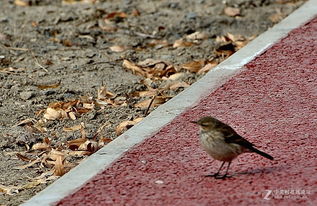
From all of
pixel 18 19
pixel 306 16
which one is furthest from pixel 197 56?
pixel 18 19

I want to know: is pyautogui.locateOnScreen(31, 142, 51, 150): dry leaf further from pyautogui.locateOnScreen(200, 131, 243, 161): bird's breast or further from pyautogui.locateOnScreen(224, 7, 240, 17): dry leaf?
pyautogui.locateOnScreen(224, 7, 240, 17): dry leaf

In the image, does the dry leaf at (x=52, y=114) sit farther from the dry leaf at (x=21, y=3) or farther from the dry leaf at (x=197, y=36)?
the dry leaf at (x=21, y=3)

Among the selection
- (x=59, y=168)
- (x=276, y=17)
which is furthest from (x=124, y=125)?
(x=276, y=17)

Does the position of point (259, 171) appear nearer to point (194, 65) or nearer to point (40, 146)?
point (40, 146)

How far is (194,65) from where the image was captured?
32.0 feet

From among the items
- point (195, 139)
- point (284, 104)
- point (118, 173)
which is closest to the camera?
point (118, 173)

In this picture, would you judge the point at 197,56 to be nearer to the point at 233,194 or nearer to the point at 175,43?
the point at 175,43

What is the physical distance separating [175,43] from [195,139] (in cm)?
366

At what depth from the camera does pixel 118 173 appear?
6.41m

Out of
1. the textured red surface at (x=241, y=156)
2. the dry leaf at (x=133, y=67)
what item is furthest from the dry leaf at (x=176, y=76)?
the textured red surface at (x=241, y=156)

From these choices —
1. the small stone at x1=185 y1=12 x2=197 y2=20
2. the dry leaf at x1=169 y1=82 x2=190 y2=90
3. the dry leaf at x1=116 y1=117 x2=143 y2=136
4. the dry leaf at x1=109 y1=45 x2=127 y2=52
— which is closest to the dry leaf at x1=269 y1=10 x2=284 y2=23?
the small stone at x1=185 y1=12 x2=197 y2=20

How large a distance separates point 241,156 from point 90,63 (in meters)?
3.55

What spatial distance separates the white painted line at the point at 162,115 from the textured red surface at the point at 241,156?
80 mm

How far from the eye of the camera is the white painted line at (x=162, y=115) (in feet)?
20.4
